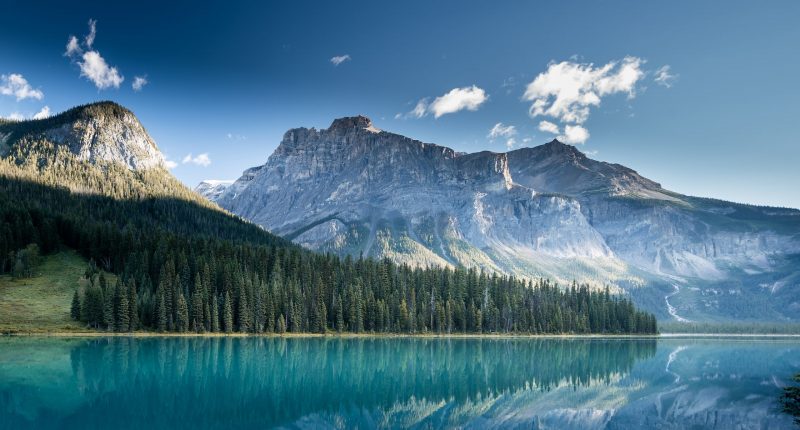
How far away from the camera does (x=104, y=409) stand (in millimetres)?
42375

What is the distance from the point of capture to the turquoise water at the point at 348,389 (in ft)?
142

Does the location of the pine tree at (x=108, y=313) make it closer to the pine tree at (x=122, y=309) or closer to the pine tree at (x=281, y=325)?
the pine tree at (x=122, y=309)

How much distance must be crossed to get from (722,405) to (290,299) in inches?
3745

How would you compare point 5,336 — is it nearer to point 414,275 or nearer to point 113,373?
point 113,373

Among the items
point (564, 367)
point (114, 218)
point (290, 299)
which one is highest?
point (114, 218)

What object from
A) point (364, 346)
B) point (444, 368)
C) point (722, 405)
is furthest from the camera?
point (364, 346)

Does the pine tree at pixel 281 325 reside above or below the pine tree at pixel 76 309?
below

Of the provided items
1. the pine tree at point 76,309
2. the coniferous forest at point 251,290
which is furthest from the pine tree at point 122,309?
the pine tree at point 76,309

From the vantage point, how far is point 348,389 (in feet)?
190

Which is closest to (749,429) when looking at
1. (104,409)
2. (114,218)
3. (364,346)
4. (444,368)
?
(444,368)

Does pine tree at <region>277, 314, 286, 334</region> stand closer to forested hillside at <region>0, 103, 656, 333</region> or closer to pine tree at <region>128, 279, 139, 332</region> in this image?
forested hillside at <region>0, 103, 656, 333</region>

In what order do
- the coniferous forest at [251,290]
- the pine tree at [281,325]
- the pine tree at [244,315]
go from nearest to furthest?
the coniferous forest at [251,290]
the pine tree at [244,315]
the pine tree at [281,325]

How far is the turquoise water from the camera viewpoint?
142 feet

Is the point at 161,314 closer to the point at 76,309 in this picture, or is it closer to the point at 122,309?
the point at 122,309
